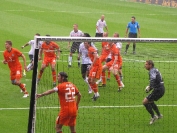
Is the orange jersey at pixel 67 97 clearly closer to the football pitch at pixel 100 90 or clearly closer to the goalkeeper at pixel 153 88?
the football pitch at pixel 100 90

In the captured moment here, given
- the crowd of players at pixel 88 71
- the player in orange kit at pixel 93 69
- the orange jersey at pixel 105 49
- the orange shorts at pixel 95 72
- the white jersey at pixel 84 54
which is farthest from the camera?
the orange jersey at pixel 105 49

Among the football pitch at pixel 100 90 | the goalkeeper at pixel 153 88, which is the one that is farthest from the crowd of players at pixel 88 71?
the football pitch at pixel 100 90

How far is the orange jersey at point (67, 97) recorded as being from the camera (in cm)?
1391

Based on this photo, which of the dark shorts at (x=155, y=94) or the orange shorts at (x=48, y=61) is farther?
the orange shorts at (x=48, y=61)

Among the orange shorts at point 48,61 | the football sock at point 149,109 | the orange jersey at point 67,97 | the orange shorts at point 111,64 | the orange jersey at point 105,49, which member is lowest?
the football sock at point 149,109

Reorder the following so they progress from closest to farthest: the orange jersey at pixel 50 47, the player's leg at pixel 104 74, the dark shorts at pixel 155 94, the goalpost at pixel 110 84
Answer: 1. the goalpost at pixel 110 84
2. the dark shorts at pixel 155 94
3. the orange jersey at pixel 50 47
4. the player's leg at pixel 104 74

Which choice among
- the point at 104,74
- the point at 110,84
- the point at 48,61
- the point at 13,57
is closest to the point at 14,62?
the point at 13,57

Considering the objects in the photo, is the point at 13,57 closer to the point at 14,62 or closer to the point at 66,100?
the point at 14,62

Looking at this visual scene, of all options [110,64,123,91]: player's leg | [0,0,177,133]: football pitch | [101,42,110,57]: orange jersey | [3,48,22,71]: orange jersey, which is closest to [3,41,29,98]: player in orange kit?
[3,48,22,71]: orange jersey

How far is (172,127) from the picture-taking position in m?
16.8

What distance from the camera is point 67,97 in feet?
45.9

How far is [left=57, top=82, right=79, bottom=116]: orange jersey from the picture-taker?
45.6 feet

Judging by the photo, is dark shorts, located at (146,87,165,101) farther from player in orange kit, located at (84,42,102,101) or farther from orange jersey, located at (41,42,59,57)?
orange jersey, located at (41,42,59,57)

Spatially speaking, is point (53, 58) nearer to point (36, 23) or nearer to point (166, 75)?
point (166, 75)
